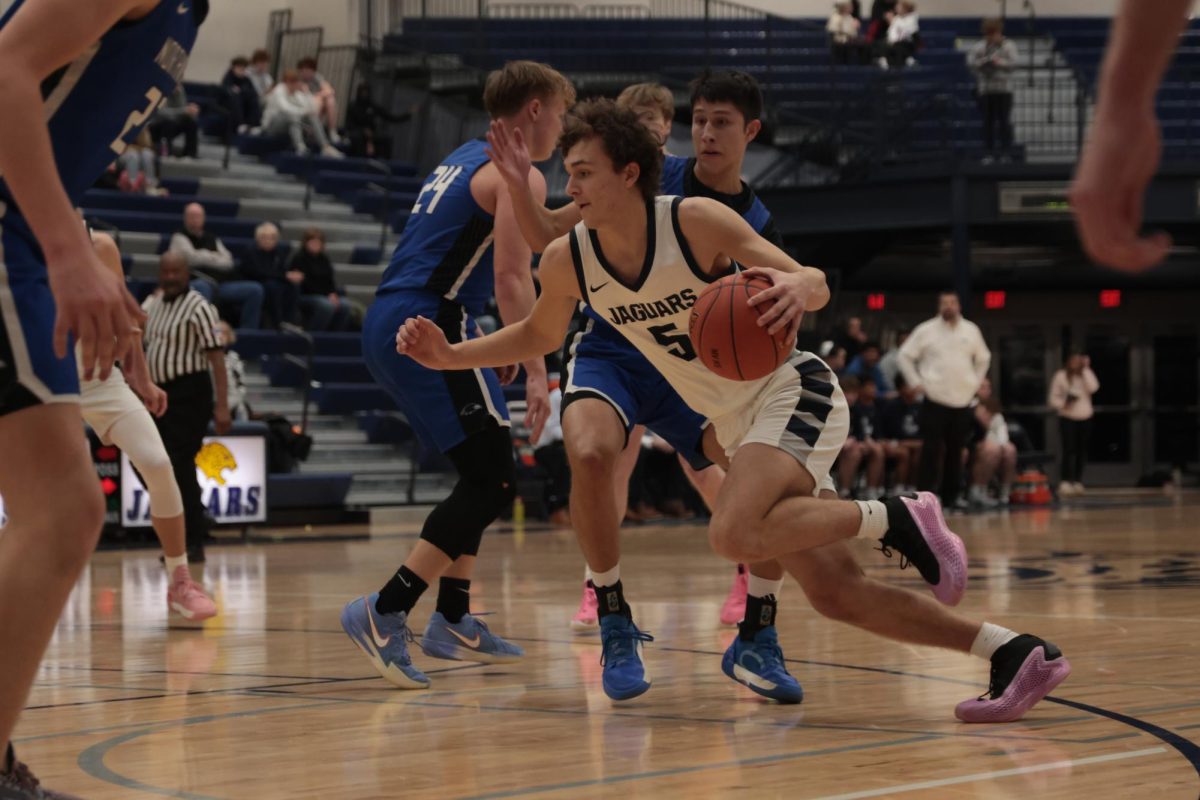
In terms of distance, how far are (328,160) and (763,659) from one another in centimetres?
1591

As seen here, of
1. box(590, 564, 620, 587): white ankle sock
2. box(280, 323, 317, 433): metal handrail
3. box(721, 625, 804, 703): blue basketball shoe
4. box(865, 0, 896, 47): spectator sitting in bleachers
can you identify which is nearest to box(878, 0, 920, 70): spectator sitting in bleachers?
box(865, 0, 896, 47): spectator sitting in bleachers

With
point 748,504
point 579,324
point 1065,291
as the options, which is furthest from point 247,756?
point 1065,291

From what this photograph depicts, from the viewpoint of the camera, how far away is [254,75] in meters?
19.5

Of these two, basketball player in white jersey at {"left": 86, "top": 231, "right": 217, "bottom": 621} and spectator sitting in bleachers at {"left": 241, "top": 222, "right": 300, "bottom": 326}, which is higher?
spectator sitting in bleachers at {"left": 241, "top": 222, "right": 300, "bottom": 326}

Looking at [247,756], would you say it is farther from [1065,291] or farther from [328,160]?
[1065,291]

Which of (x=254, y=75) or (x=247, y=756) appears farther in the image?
(x=254, y=75)

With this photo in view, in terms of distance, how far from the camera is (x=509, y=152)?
460cm

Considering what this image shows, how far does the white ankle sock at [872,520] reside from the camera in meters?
3.90

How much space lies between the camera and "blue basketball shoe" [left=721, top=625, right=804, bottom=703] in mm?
4148

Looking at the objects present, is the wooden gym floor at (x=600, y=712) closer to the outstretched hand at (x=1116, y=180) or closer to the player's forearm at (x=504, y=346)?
the player's forearm at (x=504, y=346)

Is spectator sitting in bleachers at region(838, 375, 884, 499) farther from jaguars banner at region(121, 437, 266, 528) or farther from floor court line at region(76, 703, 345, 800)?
floor court line at region(76, 703, 345, 800)

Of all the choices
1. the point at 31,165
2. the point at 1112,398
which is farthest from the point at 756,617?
the point at 1112,398

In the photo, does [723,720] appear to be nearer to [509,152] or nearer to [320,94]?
[509,152]

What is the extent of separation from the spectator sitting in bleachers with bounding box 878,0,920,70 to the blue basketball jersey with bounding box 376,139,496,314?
16120mm
